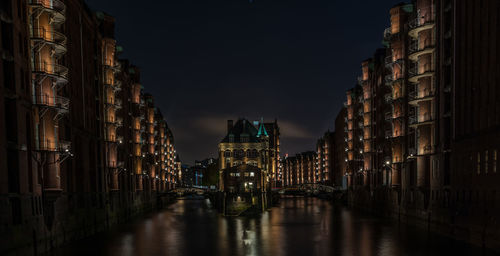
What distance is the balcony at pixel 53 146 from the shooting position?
35.9 m

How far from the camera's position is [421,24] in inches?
2003

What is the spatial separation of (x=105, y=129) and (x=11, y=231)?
33787mm

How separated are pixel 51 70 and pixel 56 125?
203 inches

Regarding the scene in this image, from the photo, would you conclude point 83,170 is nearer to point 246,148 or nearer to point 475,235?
point 475,235

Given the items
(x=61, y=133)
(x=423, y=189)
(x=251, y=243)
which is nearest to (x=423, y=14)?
(x=423, y=189)

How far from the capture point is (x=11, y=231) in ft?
95.6

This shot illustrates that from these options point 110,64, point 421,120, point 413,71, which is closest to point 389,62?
point 413,71

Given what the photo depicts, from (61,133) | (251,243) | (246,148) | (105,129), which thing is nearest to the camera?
(61,133)

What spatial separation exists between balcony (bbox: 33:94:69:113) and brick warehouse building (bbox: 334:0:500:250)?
122ft

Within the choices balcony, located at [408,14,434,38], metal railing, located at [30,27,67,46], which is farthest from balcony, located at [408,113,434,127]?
metal railing, located at [30,27,67,46]

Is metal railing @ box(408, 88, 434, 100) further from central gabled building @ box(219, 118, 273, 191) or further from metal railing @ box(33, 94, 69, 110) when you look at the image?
central gabled building @ box(219, 118, 273, 191)

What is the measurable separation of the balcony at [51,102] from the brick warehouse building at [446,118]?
122 feet

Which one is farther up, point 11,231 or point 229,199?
point 229,199

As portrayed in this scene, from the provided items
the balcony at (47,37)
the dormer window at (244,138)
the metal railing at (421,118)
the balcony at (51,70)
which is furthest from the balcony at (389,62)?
the dormer window at (244,138)
